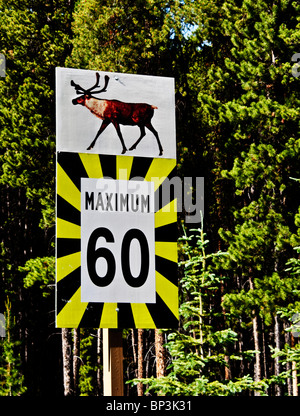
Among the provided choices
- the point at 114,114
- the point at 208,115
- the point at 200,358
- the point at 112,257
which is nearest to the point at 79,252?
the point at 112,257

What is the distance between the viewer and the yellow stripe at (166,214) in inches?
145

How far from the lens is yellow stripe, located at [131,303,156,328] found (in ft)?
11.6

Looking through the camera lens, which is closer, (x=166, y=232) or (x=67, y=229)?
(x=67, y=229)

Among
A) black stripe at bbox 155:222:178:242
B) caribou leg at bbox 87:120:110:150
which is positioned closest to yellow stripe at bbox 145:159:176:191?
black stripe at bbox 155:222:178:242

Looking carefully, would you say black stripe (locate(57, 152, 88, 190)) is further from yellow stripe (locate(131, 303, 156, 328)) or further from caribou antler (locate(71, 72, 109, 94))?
yellow stripe (locate(131, 303, 156, 328))

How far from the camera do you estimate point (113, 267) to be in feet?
11.8

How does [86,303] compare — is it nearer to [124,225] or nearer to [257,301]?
[124,225]

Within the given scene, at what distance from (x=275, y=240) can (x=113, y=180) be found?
1392 cm

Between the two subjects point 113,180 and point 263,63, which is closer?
point 113,180

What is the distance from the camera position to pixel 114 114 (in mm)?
3617

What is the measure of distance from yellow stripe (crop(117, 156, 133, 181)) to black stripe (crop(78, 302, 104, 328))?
67cm

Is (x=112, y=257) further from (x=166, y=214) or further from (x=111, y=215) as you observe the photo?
(x=166, y=214)

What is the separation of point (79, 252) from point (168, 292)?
50 cm
